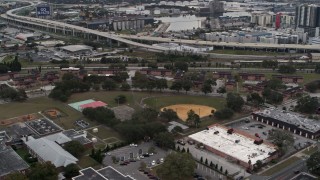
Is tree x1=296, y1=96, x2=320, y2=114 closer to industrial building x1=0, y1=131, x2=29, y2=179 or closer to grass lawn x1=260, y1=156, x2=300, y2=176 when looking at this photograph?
grass lawn x1=260, y1=156, x2=300, y2=176

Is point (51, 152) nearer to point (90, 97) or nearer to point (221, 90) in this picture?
point (90, 97)

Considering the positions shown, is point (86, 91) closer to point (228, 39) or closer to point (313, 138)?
point (313, 138)

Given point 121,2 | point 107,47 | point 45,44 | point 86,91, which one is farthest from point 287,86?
point 121,2

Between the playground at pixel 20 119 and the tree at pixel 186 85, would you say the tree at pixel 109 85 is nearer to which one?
the tree at pixel 186 85

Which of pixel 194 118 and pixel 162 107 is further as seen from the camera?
pixel 162 107

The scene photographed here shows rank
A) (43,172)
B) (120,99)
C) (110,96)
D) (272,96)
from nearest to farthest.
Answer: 1. (43,172)
2. (272,96)
3. (120,99)
4. (110,96)

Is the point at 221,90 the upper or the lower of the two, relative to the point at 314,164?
upper

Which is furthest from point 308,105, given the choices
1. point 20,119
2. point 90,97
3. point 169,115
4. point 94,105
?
point 20,119
